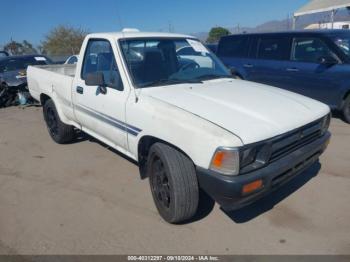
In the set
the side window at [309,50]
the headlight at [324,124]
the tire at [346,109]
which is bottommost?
the tire at [346,109]

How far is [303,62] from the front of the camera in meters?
6.82

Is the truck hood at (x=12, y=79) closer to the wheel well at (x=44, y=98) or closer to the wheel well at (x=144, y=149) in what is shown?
the wheel well at (x=44, y=98)

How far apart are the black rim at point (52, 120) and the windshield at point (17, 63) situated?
5505 mm

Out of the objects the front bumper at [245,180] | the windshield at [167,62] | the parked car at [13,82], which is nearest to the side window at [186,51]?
the windshield at [167,62]

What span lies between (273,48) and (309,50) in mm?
845

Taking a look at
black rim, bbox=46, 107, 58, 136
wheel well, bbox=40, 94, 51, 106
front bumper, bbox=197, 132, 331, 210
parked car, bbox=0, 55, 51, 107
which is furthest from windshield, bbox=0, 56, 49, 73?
front bumper, bbox=197, 132, 331, 210

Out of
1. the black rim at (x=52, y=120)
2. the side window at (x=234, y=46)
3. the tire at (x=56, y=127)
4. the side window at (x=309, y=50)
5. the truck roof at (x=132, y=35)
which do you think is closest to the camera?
the truck roof at (x=132, y=35)

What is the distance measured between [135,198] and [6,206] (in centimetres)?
146

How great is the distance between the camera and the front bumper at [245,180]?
260cm

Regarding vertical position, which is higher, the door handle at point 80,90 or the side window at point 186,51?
the side window at point 186,51

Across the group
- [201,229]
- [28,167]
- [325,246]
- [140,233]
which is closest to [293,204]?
[325,246]

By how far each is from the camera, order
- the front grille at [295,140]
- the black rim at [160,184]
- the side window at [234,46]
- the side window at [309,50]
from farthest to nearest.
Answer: the side window at [234,46] < the side window at [309,50] < the black rim at [160,184] < the front grille at [295,140]

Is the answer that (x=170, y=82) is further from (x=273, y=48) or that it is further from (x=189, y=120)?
(x=273, y=48)

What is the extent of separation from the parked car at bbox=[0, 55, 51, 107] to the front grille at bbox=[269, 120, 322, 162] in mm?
8892
